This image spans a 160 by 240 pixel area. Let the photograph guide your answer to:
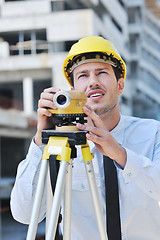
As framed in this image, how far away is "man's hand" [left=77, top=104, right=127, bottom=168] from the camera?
1490 mm

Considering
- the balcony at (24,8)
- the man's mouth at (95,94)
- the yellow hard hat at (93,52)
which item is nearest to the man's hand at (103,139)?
the man's mouth at (95,94)

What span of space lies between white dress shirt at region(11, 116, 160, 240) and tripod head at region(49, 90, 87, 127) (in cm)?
30

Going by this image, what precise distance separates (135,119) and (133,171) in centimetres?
67

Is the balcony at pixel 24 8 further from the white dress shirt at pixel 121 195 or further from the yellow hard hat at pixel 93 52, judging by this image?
the white dress shirt at pixel 121 195

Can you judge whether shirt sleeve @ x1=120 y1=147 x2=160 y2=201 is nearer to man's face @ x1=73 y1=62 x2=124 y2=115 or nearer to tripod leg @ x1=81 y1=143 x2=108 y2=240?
tripod leg @ x1=81 y1=143 x2=108 y2=240

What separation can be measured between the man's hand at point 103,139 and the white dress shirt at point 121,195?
18cm

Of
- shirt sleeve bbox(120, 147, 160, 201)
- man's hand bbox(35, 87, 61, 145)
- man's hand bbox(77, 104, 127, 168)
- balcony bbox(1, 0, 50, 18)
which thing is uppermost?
balcony bbox(1, 0, 50, 18)

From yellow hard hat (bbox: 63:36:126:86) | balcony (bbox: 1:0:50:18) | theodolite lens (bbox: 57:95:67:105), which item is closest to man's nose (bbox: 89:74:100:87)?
yellow hard hat (bbox: 63:36:126:86)

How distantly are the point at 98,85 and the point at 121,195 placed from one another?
0.63 meters

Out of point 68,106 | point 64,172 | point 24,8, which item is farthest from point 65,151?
point 24,8

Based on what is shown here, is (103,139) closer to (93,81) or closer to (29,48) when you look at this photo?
(93,81)

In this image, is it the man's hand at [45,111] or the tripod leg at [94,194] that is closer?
the tripod leg at [94,194]

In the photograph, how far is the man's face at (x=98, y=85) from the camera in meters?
1.93

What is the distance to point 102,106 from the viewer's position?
6.35 ft
